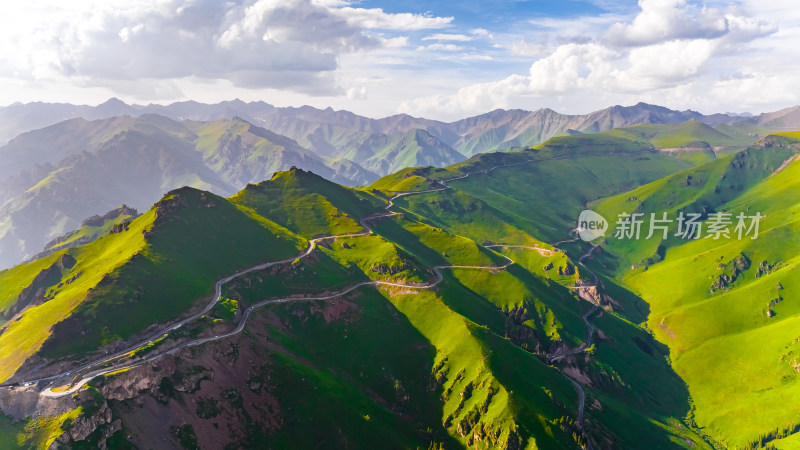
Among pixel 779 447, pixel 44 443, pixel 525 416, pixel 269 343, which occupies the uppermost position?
pixel 44 443

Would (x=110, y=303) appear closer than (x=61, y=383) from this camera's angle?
No

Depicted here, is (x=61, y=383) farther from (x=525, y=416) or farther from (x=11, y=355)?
(x=525, y=416)

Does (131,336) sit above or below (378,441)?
above

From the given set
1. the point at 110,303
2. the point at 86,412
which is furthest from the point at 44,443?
the point at 110,303

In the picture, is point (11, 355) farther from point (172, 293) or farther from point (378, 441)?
point (378, 441)

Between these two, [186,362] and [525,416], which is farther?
[525,416]

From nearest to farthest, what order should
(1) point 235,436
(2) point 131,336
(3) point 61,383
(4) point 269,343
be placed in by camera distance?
(3) point 61,383 < (1) point 235,436 < (2) point 131,336 < (4) point 269,343

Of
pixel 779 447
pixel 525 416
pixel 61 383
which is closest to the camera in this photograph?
pixel 61 383

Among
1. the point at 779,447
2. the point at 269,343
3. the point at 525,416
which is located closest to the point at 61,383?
the point at 269,343

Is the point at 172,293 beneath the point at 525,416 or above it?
above
